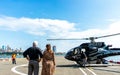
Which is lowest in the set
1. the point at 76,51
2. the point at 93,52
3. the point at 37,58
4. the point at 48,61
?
the point at 48,61

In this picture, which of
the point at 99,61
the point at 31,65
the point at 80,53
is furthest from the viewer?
the point at 99,61

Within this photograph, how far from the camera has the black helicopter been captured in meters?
32.6

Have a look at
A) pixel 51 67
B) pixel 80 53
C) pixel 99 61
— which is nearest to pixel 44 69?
pixel 51 67

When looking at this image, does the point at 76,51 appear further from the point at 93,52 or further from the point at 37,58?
the point at 37,58

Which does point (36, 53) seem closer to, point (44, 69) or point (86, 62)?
point (44, 69)

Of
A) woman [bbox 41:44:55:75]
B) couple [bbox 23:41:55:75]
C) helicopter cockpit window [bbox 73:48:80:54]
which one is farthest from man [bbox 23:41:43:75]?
helicopter cockpit window [bbox 73:48:80:54]

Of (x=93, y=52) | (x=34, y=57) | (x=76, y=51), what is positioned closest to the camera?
(x=34, y=57)

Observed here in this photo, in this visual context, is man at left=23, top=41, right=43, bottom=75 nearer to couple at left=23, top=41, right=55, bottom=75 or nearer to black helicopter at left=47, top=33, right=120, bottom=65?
couple at left=23, top=41, right=55, bottom=75

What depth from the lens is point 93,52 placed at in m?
33.4

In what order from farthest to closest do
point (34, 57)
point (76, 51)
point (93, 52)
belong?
point (93, 52), point (76, 51), point (34, 57)

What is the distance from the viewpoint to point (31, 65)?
13781mm

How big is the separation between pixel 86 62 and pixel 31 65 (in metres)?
19.6

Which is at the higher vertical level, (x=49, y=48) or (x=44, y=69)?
(x=49, y=48)

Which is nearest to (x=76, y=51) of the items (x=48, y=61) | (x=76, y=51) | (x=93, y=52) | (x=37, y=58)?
(x=76, y=51)
